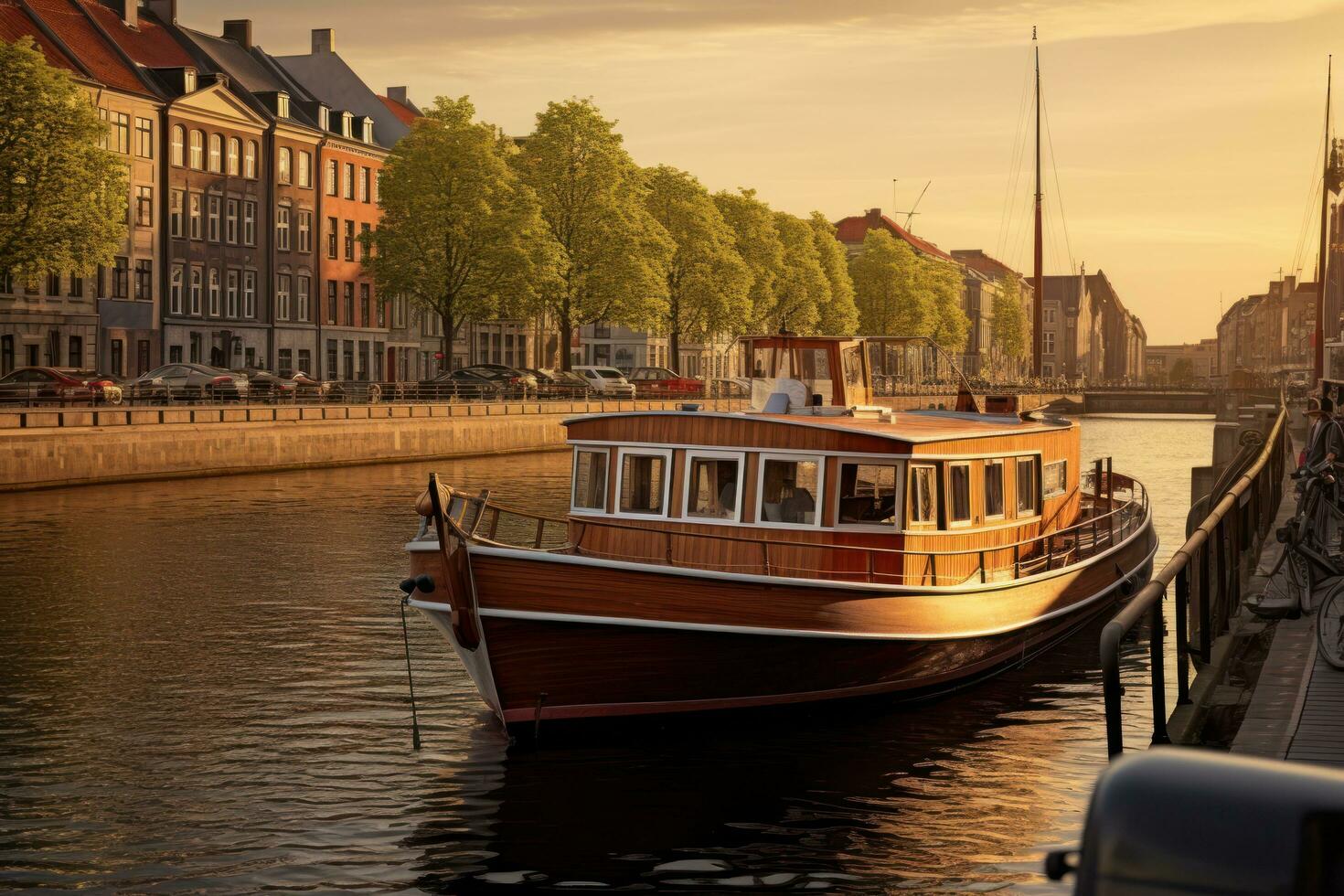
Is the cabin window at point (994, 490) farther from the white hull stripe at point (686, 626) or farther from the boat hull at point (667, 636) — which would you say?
the boat hull at point (667, 636)

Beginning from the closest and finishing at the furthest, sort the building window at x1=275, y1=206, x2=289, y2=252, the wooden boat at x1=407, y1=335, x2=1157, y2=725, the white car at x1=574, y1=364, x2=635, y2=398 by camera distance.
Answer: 1. the wooden boat at x1=407, y1=335, x2=1157, y2=725
2. the white car at x1=574, y1=364, x2=635, y2=398
3. the building window at x1=275, y1=206, x2=289, y2=252

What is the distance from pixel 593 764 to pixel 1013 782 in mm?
3844

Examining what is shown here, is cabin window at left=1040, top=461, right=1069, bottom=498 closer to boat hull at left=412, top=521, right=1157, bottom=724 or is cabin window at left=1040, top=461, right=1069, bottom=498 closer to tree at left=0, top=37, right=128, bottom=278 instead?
boat hull at left=412, top=521, right=1157, bottom=724

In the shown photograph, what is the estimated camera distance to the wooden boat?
15.5 m

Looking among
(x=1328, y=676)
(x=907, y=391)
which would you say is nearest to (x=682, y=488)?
(x=1328, y=676)

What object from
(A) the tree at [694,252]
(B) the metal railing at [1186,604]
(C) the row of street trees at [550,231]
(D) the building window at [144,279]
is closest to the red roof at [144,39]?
(D) the building window at [144,279]

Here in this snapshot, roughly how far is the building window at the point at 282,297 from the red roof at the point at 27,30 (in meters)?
17.4

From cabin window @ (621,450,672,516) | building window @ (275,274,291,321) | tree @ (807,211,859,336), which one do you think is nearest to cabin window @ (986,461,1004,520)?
cabin window @ (621,450,672,516)

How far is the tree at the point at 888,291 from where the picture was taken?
5059 inches

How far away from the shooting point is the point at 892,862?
12703 mm

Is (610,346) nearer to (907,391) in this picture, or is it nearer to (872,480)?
(907,391)

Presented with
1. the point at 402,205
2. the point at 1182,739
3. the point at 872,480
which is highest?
the point at 402,205

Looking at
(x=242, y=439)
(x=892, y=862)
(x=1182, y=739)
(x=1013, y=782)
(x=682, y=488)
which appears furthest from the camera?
(x=242, y=439)

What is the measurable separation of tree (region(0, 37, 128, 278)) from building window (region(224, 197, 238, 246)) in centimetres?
2566
